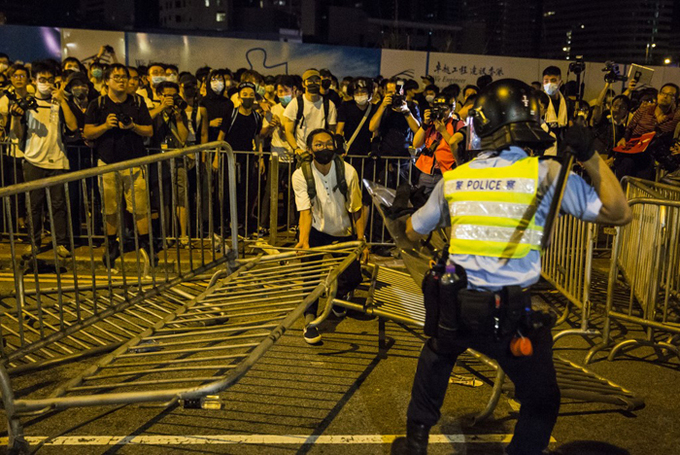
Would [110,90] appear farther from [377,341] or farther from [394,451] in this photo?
[394,451]

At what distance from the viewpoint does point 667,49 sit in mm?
22156

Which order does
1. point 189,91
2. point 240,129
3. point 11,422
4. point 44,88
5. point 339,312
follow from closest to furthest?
point 11,422, point 339,312, point 44,88, point 240,129, point 189,91

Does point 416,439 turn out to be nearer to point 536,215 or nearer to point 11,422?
point 536,215

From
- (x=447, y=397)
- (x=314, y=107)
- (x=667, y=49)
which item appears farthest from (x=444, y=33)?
(x=447, y=397)

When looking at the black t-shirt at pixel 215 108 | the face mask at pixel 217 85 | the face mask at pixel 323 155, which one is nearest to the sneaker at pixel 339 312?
the face mask at pixel 323 155

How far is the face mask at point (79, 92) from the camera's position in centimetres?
815

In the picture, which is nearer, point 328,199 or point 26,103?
point 328,199

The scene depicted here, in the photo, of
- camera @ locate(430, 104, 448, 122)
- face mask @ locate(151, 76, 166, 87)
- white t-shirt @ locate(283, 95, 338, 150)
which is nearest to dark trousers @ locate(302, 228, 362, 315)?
camera @ locate(430, 104, 448, 122)

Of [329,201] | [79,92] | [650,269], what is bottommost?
[650,269]

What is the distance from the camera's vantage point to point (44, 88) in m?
7.42

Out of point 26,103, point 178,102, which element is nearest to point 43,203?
point 26,103

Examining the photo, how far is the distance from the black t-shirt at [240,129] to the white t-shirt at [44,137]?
1.97m

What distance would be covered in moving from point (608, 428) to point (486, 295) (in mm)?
1803

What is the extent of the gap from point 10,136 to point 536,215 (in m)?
7.07
